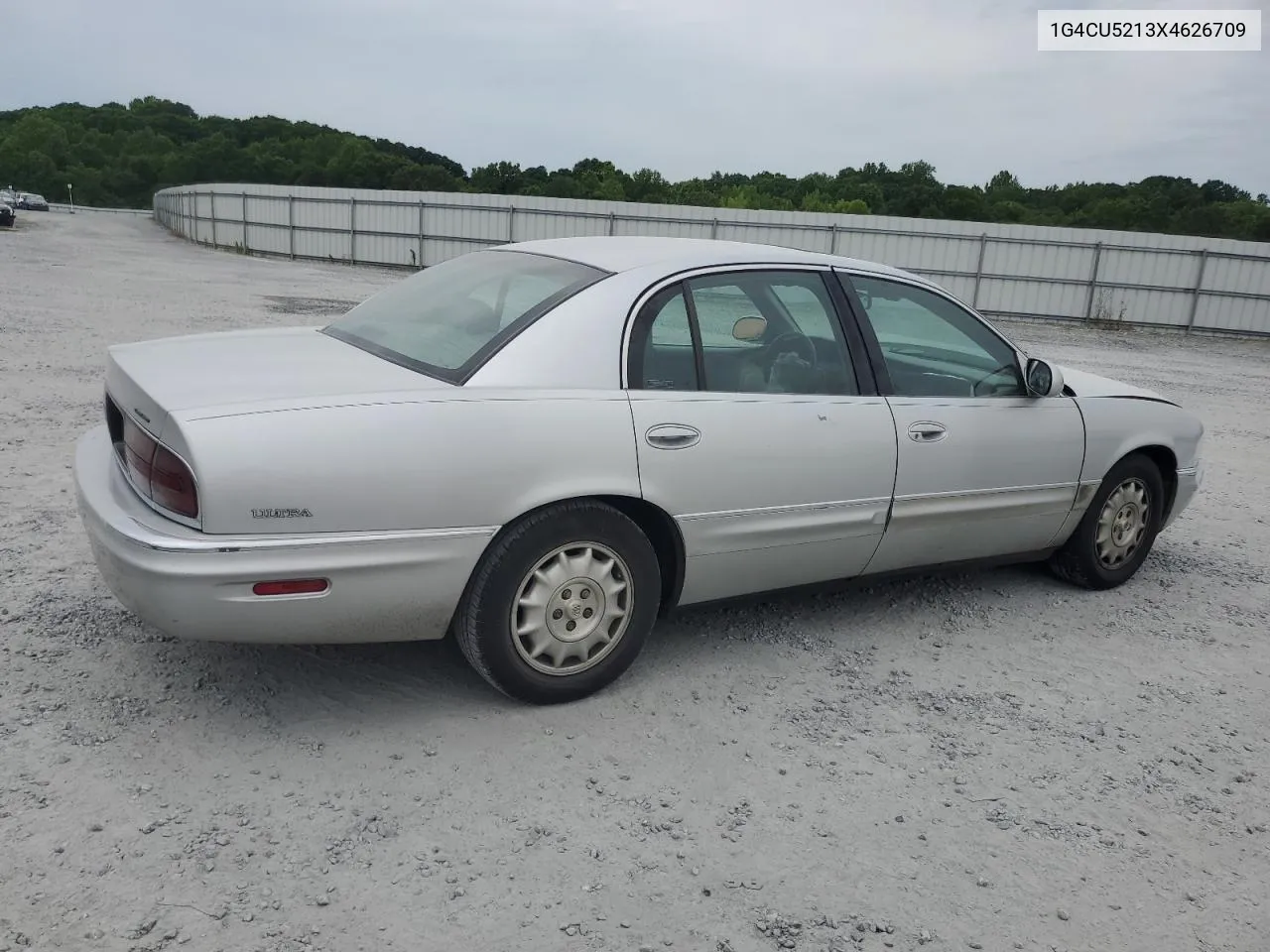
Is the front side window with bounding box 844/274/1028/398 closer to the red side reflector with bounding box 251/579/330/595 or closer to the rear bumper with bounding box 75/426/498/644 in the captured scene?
the rear bumper with bounding box 75/426/498/644

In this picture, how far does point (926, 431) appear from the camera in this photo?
390 centimetres

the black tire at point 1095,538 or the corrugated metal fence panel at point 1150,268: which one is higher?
the corrugated metal fence panel at point 1150,268

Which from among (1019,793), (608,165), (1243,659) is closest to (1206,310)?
(1243,659)

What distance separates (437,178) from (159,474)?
6489 centimetres

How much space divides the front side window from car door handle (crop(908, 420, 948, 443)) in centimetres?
14

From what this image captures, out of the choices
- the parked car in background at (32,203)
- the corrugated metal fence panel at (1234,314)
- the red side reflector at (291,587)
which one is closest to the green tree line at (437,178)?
the parked car in background at (32,203)

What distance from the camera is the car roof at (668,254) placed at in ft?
11.7

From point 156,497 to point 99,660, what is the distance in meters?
0.96

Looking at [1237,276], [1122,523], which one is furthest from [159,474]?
[1237,276]

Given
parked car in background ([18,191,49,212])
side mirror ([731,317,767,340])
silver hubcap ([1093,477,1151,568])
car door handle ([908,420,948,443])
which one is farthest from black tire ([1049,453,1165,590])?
parked car in background ([18,191,49,212])

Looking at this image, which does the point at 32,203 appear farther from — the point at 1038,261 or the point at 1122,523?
the point at 1122,523

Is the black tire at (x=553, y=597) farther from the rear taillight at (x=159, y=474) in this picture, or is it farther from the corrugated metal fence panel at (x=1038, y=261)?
the corrugated metal fence panel at (x=1038, y=261)

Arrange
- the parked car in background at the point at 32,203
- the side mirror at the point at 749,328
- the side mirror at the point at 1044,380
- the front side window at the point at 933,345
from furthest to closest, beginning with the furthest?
1. the parked car in background at the point at 32,203
2. the side mirror at the point at 1044,380
3. the front side window at the point at 933,345
4. the side mirror at the point at 749,328

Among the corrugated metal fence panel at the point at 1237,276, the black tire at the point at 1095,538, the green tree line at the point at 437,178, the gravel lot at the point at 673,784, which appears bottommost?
the gravel lot at the point at 673,784
